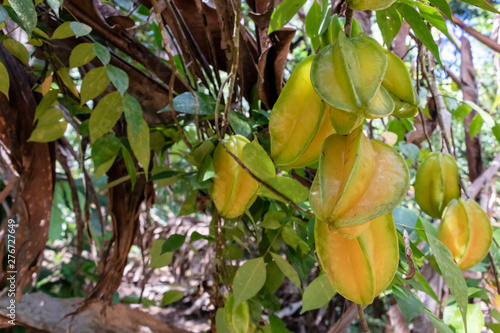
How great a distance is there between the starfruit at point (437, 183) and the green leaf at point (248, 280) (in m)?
0.35

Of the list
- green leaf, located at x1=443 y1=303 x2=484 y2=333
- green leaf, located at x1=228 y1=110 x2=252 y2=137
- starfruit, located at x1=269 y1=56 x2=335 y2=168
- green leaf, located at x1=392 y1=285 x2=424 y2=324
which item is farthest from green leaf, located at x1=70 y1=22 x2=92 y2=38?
green leaf, located at x1=443 y1=303 x2=484 y2=333

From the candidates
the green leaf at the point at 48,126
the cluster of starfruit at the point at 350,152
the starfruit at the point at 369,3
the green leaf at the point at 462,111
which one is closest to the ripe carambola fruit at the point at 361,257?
the cluster of starfruit at the point at 350,152

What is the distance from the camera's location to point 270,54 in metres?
0.89

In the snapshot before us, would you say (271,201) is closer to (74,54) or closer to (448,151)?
(448,151)

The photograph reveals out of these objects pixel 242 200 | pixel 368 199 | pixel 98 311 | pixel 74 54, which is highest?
pixel 74 54

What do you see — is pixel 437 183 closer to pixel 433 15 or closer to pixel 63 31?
pixel 433 15

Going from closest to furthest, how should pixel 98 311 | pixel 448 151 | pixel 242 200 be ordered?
pixel 242 200
pixel 448 151
pixel 98 311

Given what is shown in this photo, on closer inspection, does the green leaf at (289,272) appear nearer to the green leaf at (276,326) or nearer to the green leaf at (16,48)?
the green leaf at (276,326)

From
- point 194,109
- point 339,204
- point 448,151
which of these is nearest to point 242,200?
point 194,109

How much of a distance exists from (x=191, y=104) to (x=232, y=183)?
211mm

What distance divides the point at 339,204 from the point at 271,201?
546 mm

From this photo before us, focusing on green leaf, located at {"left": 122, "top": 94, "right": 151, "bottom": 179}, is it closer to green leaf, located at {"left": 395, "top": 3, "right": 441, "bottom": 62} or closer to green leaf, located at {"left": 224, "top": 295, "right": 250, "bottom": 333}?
green leaf, located at {"left": 224, "top": 295, "right": 250, "bottom": 333}

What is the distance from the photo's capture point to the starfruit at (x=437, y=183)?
0.79 m

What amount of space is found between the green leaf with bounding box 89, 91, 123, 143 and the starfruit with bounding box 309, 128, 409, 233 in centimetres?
51
